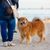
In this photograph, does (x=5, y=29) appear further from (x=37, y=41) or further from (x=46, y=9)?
(x=46, y=9)

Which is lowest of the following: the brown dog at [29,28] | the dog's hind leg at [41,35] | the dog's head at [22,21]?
the dog's hind leg at [41,35]

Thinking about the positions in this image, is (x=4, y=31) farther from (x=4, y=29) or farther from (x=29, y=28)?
(x=29, y=28)

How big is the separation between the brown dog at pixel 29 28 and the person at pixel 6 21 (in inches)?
11.1

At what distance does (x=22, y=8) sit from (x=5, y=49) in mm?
6755

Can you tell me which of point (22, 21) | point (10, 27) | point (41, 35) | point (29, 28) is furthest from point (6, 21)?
point (41, 35)

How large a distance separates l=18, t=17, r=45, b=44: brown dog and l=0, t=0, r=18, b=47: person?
0.92 feet

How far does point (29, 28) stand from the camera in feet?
28.1

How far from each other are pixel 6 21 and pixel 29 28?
32.8 inches

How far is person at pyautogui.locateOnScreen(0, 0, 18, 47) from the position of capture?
7.94 m

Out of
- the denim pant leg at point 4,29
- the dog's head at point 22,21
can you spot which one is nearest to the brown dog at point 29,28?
the dog's head at point 22,21

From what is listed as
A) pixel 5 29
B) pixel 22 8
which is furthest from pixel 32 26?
pixel 22 8

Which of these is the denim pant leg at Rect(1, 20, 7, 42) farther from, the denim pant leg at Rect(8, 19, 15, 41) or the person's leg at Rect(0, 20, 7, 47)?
the denim pant leg at Rect(8, 19, 15, 41)

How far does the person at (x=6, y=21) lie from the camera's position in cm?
794

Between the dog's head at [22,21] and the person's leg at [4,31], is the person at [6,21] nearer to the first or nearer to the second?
the person's leg at [4,31]
